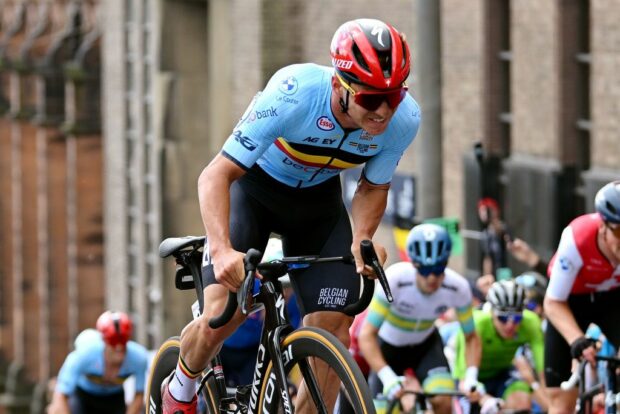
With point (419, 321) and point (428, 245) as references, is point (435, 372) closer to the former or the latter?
point (419, 321)

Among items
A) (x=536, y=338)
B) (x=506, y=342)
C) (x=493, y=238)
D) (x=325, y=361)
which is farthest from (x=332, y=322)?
(x=493, y=238)

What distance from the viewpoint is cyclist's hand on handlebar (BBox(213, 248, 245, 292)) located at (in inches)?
338

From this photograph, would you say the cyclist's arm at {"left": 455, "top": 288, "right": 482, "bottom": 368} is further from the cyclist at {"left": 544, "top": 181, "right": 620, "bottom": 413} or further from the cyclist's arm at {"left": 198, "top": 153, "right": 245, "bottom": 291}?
the cyclist's arm at {"left": 198, "top": 153, "right": 245, "bottom": 291}

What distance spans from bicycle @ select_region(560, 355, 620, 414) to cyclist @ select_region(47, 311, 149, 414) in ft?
14.7

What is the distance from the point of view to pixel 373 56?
8352 mm

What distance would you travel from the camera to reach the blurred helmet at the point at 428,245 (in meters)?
13.1

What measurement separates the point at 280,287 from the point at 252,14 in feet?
72.6

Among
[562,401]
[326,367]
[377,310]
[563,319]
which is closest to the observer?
[326,367]

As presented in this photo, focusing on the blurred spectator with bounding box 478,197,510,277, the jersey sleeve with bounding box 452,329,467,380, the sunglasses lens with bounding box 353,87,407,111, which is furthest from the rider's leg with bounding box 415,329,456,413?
the sunglasses lens with bounding box 353,87,407,111

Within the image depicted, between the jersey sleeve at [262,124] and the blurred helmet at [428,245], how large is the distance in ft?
14.3

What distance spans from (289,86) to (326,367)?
1.28 meters

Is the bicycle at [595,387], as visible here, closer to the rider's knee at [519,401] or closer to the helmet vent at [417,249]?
the helmet vent at [417,249]

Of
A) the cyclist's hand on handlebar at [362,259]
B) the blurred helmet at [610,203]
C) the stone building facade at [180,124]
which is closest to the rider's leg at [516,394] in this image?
the stone building facade at [180,124]

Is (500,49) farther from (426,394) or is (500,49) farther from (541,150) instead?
(426,394)
